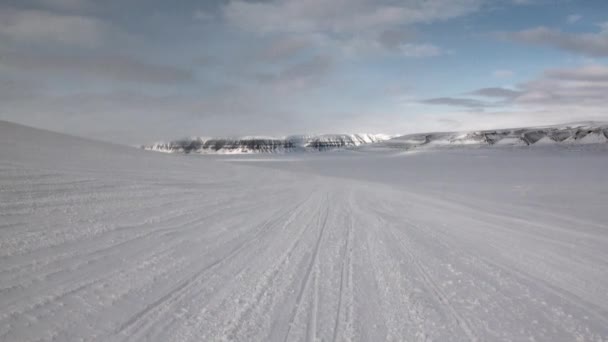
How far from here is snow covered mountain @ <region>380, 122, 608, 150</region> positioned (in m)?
59.3

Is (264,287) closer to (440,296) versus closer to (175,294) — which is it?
(175,294)

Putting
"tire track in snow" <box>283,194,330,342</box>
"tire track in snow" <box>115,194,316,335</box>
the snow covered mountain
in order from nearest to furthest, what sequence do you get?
"tire track in snow" <box>115,194,316,335</box> < "tire track in snow" <box>283,194,330,342</box> < the snow covered mountain

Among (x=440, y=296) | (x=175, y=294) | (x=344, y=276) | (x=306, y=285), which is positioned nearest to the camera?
(x=175, y=294)

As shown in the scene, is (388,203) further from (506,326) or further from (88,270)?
(88,270)

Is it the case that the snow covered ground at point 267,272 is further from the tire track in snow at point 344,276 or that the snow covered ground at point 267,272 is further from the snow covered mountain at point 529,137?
the snow covered mountain at point 529,137

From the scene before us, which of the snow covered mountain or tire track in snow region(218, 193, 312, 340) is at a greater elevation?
the snow covered mountain

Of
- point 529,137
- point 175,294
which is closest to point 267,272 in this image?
point 175,294

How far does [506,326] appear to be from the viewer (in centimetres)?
319

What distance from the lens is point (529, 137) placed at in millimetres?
67438

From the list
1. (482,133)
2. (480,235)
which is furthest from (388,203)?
(482,133)

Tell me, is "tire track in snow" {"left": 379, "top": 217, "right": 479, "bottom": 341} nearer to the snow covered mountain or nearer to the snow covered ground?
the snow covered ground

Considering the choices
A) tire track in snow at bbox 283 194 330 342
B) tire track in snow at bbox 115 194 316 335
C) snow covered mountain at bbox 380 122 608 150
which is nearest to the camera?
tire track in snow at bbox 115 194 316 335

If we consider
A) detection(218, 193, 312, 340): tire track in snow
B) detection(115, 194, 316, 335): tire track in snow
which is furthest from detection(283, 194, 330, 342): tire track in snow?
detection(115, 194, 316, 335): tire track in snow

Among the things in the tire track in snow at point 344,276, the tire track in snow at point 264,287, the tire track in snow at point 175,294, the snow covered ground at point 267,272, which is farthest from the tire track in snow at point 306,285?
the tire track in snow at point 175,294
